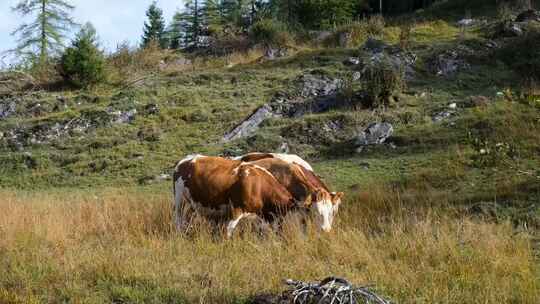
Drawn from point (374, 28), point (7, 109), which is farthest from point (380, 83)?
point (7, 109)

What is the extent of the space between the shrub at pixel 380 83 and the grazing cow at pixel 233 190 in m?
8.54

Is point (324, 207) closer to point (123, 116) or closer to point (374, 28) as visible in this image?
point (123, 116)

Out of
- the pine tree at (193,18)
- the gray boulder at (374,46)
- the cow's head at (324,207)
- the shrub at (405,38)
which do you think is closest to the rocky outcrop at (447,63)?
the shrub at (405,38)

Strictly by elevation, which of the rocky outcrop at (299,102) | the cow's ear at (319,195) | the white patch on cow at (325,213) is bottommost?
the white patch on cow at (325,213)

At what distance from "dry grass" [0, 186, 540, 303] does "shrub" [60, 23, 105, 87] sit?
15.1 m

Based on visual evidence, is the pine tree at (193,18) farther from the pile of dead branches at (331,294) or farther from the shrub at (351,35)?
the pile of dead branches at (331,294)

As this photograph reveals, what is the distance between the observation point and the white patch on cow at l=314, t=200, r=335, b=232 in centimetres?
754

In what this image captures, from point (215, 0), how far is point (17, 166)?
49260 millimetres

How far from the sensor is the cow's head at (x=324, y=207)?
7.56m

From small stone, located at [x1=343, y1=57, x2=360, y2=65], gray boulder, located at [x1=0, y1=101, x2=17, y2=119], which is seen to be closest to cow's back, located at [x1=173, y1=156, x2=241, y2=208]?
small stone, located at [x1=343, y1=57, x2=360, y2=65]

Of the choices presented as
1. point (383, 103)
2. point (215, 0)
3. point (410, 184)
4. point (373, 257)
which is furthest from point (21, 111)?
point (215, 0)

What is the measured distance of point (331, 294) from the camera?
4480 mm

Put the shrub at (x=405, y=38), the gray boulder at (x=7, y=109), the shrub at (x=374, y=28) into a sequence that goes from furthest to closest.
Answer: the shrub at (x=374, y=28) → the shrub at (x=405, y=38) → the gray boulder at (x=7, y=109)

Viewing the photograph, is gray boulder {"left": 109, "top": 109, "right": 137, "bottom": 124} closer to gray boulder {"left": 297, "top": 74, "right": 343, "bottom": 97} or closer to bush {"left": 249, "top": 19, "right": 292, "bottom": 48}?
gray boulder {"left": 297, "top": 74, "right": 343, "bottom": 97}
